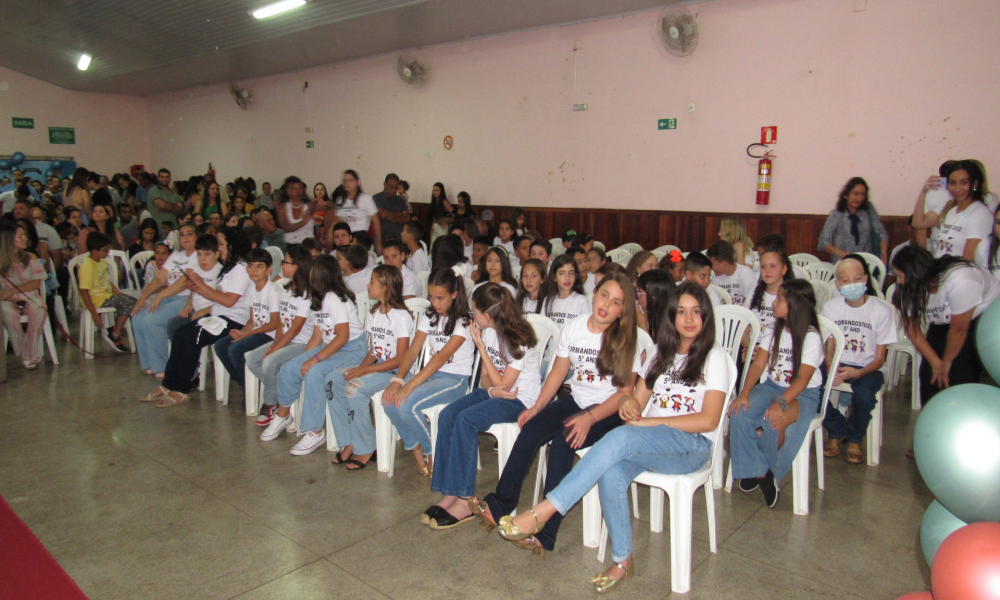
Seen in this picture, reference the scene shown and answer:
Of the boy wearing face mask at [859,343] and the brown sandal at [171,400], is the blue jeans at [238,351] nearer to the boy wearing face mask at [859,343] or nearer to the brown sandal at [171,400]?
the brown sandal at [171,400]

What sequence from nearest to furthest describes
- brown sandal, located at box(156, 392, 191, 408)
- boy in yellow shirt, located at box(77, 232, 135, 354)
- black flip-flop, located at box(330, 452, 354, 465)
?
black flip-flop, located at box(330, 452, 354, 465) < brown sandal, located at box(156, 392, 191, 408) < boy in yellow shirt, located at box(77, 232, 135, 354)

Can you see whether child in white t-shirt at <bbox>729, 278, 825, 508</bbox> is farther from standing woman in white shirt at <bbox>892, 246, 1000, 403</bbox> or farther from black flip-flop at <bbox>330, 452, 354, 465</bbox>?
black flip-flop at <bbox>330, 452, 354, 465</bbox>

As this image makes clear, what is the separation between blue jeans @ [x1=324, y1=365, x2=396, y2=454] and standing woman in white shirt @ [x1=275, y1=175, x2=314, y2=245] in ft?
12.5

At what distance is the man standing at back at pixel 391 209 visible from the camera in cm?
755

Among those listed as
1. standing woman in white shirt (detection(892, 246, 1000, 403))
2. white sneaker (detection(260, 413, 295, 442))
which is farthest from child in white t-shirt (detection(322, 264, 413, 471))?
standing woman in white shirt (detection(892, 246, 1000, 403))

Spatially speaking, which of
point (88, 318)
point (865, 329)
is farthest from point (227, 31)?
point (865, 329)

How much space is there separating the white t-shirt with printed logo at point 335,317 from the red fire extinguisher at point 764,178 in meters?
4.43

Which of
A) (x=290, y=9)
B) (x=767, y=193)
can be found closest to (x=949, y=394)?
(x=767, y=193)

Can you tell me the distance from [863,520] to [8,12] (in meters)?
12.7

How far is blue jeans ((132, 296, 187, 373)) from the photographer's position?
5.04 metres

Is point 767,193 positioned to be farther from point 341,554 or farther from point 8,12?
point 8,12

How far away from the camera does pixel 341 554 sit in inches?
103

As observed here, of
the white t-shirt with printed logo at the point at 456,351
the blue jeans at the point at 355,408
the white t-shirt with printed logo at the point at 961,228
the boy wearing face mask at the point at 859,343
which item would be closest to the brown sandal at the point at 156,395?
the blue jeans at the point at 355,408

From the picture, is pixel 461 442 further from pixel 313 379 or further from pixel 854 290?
pixel 854 290
